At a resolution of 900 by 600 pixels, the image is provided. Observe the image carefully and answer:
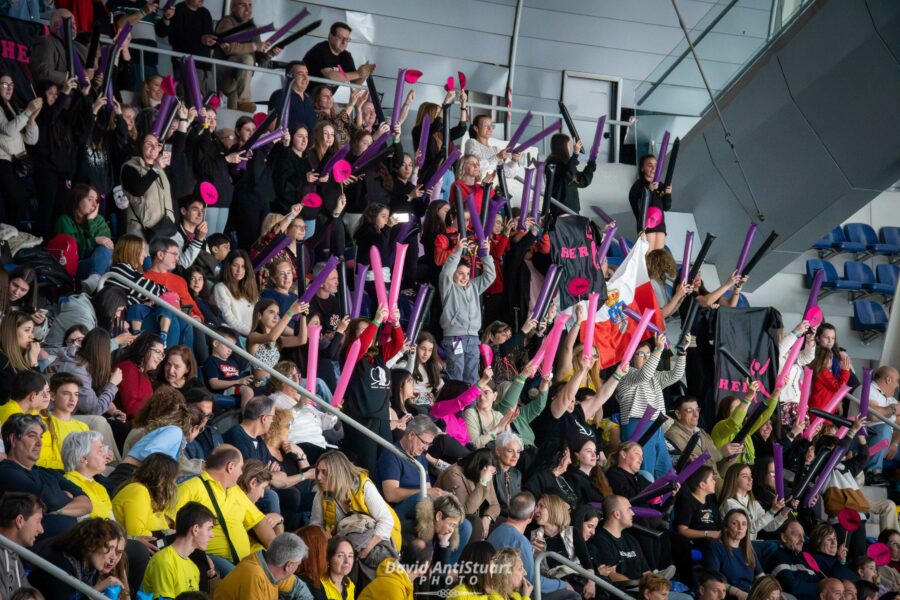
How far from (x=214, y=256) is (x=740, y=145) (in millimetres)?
5268

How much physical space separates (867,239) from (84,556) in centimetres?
976

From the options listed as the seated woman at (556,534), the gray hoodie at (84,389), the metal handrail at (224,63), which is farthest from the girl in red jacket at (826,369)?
the gray hoodie at (84,389)

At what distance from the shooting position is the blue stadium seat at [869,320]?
11.8m

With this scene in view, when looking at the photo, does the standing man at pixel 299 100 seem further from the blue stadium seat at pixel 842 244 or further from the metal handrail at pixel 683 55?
the blue stadium seat at pixel 842 244

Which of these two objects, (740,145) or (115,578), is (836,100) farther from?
(115,578)

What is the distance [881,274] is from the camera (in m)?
12.5

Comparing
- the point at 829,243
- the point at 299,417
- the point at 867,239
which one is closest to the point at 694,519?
the point at 299,417

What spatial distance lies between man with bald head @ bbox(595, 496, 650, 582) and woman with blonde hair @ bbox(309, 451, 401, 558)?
1.51m

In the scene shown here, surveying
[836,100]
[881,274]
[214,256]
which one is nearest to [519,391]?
[214,256]

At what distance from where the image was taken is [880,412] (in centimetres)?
1014

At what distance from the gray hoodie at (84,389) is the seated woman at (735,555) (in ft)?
12.0

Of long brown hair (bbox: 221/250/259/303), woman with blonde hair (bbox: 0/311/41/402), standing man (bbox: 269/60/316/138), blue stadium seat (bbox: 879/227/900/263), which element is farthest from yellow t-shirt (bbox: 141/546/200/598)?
blue stadium seat (bbox: 879/227/900/263)

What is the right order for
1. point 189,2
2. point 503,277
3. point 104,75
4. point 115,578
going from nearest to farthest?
point 115,578 < point 104,75 < point 503,277 < point 189,2

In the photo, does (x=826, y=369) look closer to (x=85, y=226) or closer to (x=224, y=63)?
(x=224, y=63)
